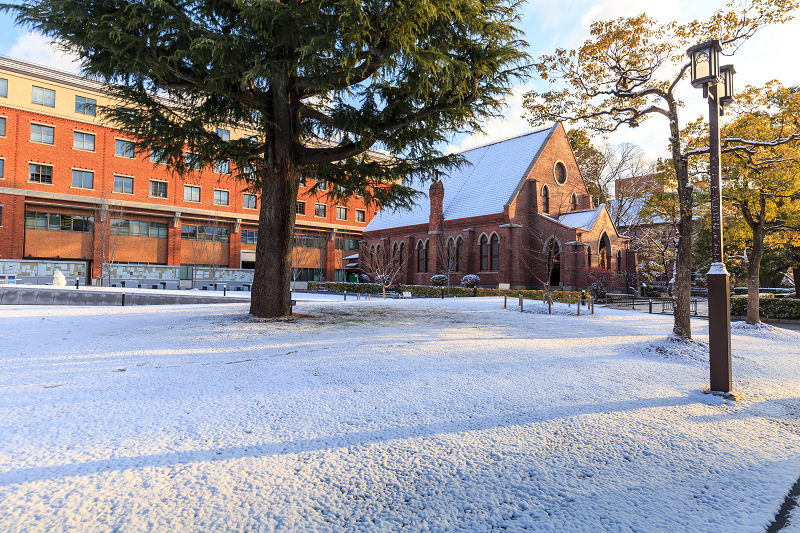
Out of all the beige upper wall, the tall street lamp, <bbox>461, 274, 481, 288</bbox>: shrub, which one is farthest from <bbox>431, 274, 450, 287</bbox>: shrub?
the tall street lamp

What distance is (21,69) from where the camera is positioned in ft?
115

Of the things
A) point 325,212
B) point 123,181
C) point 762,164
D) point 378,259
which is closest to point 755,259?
point 762,164

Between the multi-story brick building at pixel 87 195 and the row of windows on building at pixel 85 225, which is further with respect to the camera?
the row of windows on building at pixel 85 225

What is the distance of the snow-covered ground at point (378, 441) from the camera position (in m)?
2.68

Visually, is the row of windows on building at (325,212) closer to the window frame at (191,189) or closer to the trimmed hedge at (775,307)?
the window frame at (191,189)

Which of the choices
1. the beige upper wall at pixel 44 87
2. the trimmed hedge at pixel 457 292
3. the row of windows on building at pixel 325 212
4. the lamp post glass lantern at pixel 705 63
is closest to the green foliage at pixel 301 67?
the lamp post glass lantern at pixel 705 63

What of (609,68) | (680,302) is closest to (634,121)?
(609,68)

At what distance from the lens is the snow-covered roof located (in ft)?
99.7

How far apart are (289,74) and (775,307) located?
73.9 feet

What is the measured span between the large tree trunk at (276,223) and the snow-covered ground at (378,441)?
4.29 meters

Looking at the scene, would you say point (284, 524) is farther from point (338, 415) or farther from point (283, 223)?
point (283, 223)

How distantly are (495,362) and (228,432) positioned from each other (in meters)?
4.60

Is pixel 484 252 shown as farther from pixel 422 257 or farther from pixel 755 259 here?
pixel 755 259

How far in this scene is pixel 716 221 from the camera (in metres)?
6.20
